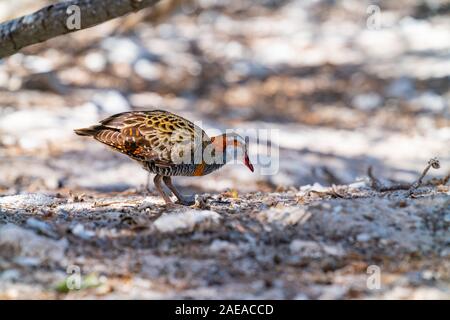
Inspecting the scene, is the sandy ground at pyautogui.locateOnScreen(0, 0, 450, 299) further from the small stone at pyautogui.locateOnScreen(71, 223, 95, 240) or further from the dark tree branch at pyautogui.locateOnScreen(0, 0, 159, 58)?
the dark tree branch at pyautogui.locateOnScreen(0, 0, 159, 58)

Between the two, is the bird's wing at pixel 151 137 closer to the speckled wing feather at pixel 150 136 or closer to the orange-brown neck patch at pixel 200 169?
the speckled wing feather at pixel 150 136

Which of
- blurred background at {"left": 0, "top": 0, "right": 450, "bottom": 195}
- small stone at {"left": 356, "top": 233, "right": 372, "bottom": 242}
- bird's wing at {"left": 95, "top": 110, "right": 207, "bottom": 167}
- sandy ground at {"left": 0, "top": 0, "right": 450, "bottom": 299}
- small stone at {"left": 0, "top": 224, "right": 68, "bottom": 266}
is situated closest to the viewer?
sandy ground at {"left": 0, "top": 0, "right": 450, "bottom": 299}

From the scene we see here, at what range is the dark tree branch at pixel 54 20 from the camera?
17.3 feet

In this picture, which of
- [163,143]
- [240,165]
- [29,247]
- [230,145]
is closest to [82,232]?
[29,247]

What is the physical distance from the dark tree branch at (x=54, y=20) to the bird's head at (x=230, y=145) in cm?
139

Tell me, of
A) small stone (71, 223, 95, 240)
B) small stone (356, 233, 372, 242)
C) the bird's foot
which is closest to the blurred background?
the bird's foot

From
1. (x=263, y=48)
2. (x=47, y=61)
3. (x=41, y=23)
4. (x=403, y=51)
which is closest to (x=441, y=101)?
(x=403, y=51)

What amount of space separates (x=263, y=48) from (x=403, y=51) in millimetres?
2681

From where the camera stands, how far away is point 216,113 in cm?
1125

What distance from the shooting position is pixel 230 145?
20.1ft

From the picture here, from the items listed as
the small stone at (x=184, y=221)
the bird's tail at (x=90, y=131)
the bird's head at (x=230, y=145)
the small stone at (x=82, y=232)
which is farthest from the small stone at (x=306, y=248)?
the bird's tail at (x=90, y=131)

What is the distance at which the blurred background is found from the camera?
349 inches

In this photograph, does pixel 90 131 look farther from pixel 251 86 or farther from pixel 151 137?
pixel 251 86

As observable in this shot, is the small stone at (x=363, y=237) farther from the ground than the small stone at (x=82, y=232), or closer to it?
closer to it
